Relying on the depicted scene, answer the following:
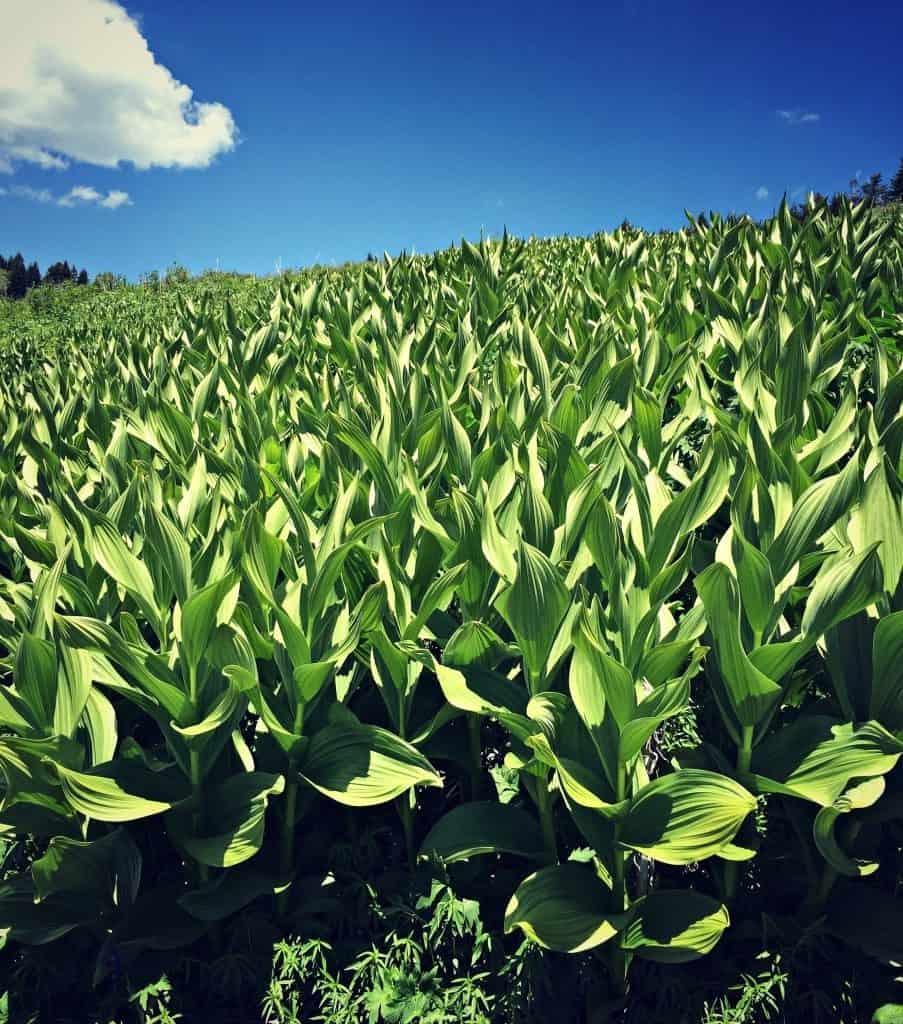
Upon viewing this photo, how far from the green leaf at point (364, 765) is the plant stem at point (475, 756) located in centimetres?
25

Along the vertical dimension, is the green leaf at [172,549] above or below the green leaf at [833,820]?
above

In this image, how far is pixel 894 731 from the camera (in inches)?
65.8

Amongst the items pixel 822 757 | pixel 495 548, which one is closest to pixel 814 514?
pixel 822 757

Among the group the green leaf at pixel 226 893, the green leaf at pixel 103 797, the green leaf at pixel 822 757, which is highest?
the green leaf at pixel 822 757

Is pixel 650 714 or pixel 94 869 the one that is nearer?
pixel 650 714

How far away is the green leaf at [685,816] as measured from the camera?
150 cm

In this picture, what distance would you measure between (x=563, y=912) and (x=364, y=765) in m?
0.57

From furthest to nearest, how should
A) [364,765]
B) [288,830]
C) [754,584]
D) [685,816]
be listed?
[288,830] < [364,765] < [754,584] < [685,816]

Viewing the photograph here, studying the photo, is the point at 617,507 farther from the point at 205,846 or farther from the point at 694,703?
the point at 205,846

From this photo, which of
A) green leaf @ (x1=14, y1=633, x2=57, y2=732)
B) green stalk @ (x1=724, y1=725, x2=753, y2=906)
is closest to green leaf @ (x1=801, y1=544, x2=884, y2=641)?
green stalk @ (x1=724, y1=725, x2=753, y2=906)

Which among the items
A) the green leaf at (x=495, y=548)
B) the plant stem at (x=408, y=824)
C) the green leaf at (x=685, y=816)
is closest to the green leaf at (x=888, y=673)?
the green leaf at (x=685, y=816)

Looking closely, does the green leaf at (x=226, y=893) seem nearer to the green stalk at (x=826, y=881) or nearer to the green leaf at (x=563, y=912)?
the green leaf at (x=563, y=912)

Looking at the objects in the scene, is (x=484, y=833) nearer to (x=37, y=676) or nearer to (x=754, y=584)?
(x=754, y=584)

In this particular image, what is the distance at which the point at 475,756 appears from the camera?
6.61 ft
